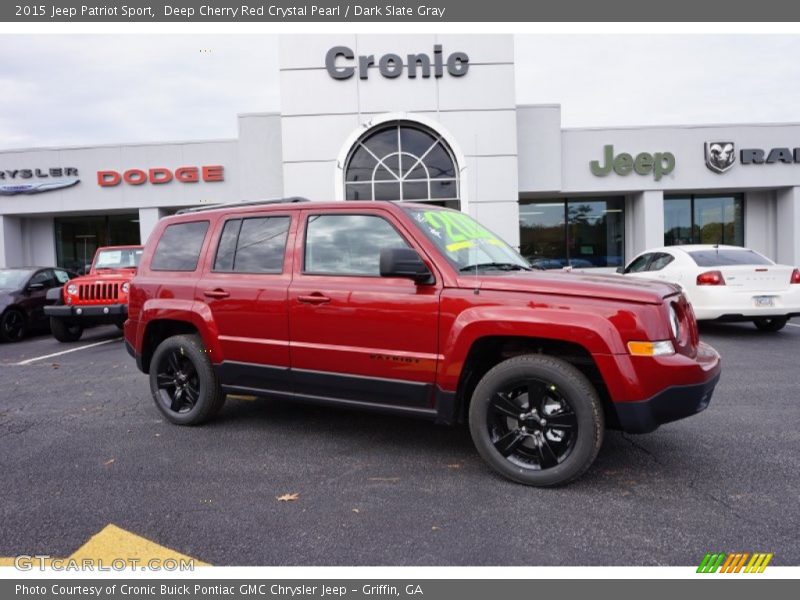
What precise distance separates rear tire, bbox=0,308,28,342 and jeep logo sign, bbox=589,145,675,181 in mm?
16575

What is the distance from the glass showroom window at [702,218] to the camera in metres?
20.6

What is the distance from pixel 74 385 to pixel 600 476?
241 inches

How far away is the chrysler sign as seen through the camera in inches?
762

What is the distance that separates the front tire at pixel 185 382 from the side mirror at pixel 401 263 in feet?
6.70

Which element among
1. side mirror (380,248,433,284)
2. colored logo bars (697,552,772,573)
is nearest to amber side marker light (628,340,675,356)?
colored logo bars (697,552,772,573)

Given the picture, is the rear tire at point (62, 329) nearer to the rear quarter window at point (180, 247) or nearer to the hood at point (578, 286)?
the rear quarter window at point (180, 247)

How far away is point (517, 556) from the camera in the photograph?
271 cm

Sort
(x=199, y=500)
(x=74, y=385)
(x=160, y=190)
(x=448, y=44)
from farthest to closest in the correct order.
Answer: (x=160, y=190), (x=448, y=44), (x=74, y=385), (x=199, y=500)

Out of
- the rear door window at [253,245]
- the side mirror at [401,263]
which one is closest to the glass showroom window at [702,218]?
the rear door window at [253,245]

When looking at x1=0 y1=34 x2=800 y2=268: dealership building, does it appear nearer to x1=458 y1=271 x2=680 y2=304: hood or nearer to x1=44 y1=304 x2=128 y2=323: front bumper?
x1=44 y1=304 x2=128 y2=323: front bumper

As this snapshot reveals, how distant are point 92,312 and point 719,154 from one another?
19067 mm

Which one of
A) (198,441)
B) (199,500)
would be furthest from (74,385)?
(199,500)

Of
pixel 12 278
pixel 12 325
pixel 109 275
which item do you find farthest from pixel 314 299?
pixel 12 278

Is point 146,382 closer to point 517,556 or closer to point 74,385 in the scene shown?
point 74,385
